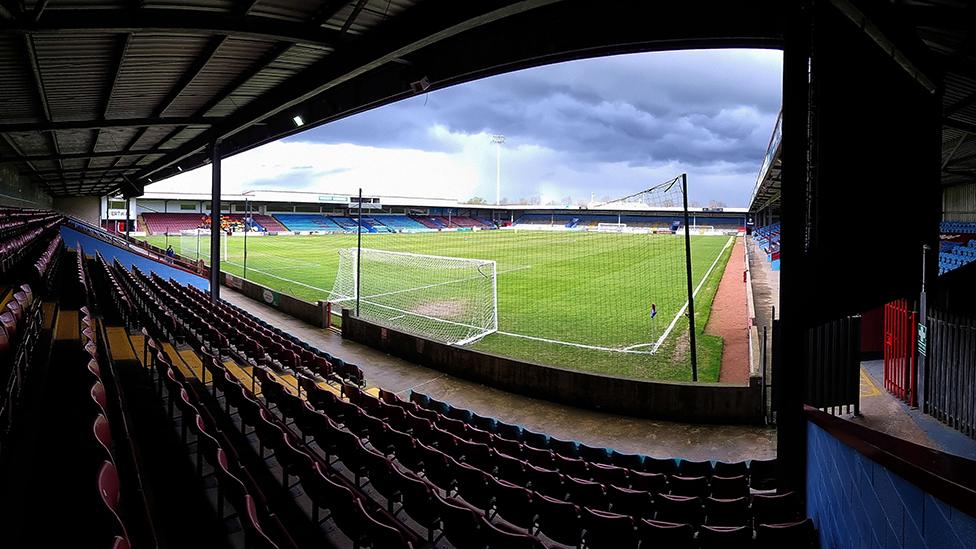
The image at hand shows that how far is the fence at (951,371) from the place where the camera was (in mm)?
7797

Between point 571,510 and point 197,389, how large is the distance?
5886 millimetres

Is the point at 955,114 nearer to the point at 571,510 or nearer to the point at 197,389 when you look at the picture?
the point at 571,510

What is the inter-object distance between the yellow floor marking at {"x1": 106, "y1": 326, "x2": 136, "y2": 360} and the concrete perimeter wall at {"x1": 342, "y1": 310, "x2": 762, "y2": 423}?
232 inches

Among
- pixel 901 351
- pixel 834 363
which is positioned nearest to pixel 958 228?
pixel 901 351

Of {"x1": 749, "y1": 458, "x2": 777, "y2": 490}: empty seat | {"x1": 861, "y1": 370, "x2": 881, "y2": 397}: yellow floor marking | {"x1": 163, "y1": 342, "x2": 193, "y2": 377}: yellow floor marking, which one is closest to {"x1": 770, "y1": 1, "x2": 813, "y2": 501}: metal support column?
{"x1": 749, "y1": 458, "x2": 777, "y2": 490}: empty seat

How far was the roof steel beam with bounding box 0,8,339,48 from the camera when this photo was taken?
238 inches

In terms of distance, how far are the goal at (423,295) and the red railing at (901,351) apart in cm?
945

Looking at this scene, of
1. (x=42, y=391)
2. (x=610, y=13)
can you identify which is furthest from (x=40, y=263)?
(x=610, y=13)

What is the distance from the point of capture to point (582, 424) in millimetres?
8938

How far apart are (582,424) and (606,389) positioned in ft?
2.91

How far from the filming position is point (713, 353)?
14.0 metres

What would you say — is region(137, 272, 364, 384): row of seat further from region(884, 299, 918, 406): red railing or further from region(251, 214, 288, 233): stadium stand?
region(251, 214, 288, 233): stadium stand

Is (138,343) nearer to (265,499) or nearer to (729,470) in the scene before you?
(265,499)

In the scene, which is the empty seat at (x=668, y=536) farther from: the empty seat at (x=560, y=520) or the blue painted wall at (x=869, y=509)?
the blue painted wall at (x=869, y=509)
